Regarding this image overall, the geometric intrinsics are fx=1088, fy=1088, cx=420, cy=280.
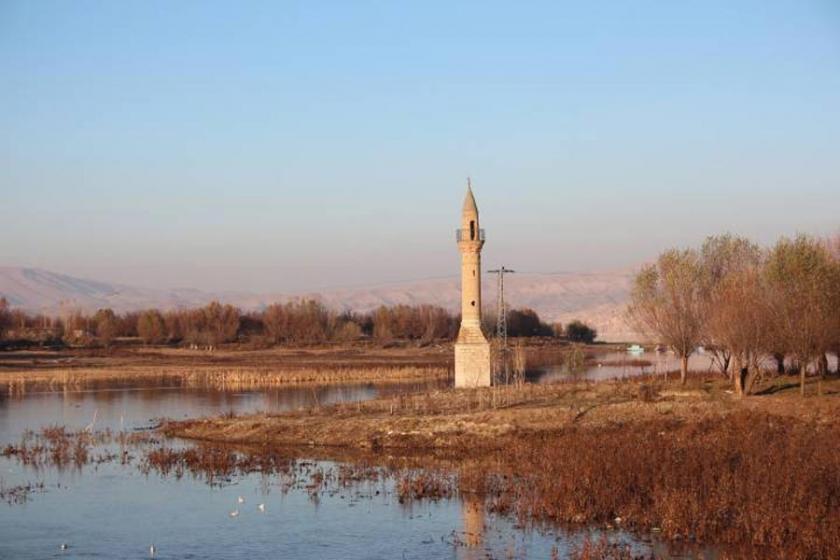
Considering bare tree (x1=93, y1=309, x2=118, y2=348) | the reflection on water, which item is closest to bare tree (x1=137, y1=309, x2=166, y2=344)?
bare tree (x1=93, y1=309, x2=118, y2=348)

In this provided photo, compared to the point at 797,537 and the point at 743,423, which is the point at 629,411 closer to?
the point at 743,423

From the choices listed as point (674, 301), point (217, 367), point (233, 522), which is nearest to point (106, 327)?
point (217, 367)

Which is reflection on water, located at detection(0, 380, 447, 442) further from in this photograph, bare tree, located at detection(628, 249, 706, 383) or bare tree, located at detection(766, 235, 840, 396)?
bare tree, located at detection(766, 235, 840, 396)

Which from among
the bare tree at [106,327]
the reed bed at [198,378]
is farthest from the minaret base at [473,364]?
the bare tree at [106,327]

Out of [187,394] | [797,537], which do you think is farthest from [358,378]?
[797,537]

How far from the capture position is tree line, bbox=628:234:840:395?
132ft

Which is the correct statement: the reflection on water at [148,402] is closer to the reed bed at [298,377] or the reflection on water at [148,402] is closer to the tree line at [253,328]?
the reed bed at [298,377]

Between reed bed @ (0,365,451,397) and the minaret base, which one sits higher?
the minaret base

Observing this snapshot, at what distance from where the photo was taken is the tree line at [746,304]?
40219 millimetres

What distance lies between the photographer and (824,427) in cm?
3338

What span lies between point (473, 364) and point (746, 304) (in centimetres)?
1519

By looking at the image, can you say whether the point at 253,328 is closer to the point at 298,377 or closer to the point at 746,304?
the point at 298,377

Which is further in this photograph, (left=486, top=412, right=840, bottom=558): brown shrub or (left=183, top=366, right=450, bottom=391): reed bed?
(left=183, top=366, right=450, bottom=391): reed bed

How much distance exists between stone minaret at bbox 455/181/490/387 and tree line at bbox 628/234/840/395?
8158 mm
